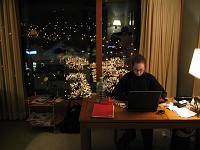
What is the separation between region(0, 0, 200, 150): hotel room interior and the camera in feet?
10.7

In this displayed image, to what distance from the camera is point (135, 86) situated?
2.43 meters

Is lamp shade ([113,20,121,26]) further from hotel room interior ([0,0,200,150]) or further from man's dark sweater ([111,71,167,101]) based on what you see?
man's dark sweater ([111,71,167,101])

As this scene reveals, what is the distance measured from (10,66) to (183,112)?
277 centimetres

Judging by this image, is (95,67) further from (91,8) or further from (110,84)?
(91,8)

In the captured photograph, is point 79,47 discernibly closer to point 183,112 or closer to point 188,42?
point 188,42

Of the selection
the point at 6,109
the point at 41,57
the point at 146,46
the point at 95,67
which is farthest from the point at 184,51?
the point at 6,109

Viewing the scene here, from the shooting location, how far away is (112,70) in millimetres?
3809

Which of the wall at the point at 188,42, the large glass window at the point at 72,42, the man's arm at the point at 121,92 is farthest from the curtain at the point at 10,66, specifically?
the wall at the point at 188,42

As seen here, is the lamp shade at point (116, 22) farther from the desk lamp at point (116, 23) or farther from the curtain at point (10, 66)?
the curtain at point (10, 66)

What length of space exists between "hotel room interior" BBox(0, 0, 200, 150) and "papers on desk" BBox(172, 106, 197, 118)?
0.94 m

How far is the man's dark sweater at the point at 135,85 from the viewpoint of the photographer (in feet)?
7.95

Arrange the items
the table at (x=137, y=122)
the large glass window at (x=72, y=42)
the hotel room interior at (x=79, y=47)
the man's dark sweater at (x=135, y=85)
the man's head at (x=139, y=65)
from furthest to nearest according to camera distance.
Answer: the large glass window at (x=72, y=42) < the hotel room interior at (x=79, y=47) < the man's dark sweater at (x=135, y=85) < the man's head at (x=139, y=65) < the table at (x=137, y=122)

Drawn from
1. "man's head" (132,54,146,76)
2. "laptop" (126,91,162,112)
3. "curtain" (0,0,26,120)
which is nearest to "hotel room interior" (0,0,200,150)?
"curtain" (0,0,26,120)

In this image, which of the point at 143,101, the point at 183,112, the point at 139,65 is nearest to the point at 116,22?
the point at 139,65
